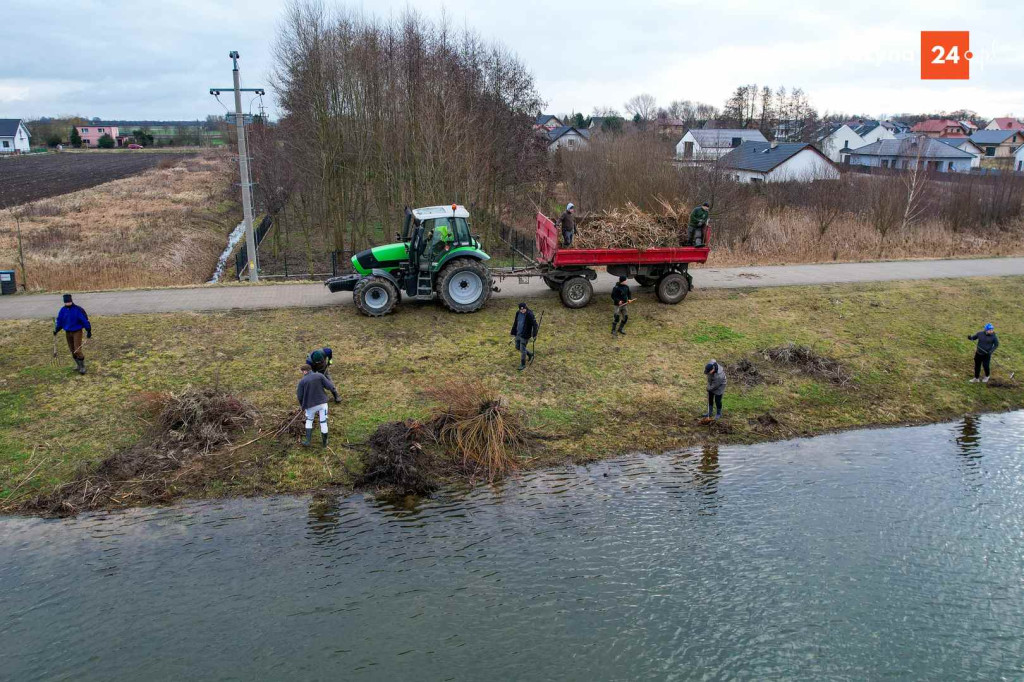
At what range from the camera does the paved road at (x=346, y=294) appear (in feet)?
55.2

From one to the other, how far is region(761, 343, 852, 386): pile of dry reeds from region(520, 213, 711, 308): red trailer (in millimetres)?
3153

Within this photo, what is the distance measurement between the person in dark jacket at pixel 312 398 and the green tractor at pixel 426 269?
496 centimetres

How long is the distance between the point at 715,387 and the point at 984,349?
6.59 m

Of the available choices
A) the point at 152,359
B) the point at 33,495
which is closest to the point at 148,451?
the point at 33,495

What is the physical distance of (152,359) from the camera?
543 inches

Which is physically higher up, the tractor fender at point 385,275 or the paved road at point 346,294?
the tractor fender at point 385,275

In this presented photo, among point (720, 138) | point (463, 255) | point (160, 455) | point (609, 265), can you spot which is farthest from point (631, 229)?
point (720, 138)

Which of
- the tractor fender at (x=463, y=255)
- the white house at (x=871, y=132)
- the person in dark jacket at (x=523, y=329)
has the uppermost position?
the white house at (x=871, y=132)

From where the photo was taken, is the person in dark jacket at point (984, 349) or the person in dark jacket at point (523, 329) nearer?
the person in dark jacket at point (523, 329)

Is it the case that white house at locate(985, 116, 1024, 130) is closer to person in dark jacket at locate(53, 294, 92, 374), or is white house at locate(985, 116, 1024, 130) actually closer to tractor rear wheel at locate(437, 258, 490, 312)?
tractor rear wheel at locate(437, 258, 490, 312)

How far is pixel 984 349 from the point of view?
14.6m

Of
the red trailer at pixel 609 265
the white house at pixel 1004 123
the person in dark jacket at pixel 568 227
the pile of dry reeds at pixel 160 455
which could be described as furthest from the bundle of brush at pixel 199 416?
the white house at pixel 1004 123

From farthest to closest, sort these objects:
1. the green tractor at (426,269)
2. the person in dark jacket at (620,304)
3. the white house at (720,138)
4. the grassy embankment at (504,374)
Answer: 1. the white house at (720,138)
2. the green tractor at (426,269)
3. the person in dark jacket at (620,304)
4. the grassy embankment at (504,374)

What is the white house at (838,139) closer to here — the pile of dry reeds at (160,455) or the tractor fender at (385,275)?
the tractor fender at (385,275)
